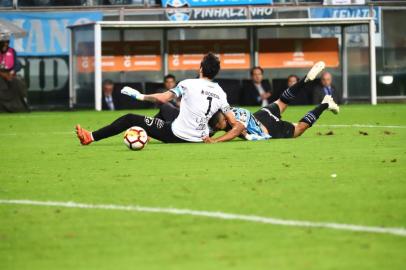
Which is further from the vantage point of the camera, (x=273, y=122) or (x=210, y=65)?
(x=273, y=122)

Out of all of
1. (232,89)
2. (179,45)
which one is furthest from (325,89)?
(179,45)

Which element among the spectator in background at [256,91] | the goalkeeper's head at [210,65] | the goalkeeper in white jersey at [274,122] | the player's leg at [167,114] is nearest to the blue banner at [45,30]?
the spectator in background at [256,91]

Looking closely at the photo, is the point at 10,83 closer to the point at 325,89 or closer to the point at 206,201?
the point at 325,89

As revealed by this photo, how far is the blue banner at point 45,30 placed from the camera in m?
31.2

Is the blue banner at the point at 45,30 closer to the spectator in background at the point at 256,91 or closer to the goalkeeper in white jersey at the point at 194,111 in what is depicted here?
the spectator in background at the point at 256,91

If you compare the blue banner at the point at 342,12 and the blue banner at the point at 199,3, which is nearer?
the blue banner at the point at 199,3

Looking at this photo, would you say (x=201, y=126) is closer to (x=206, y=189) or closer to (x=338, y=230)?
(x=206, y=189)

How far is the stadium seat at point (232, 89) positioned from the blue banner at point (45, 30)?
12.8 feet

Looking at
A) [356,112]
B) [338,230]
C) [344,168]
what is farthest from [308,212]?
[356,112]

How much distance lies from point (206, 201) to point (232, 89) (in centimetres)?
2223

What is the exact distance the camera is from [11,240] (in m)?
7.63

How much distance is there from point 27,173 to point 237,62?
67.1 feet

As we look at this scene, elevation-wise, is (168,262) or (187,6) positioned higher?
(187,6)

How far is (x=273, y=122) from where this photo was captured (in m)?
17.1
